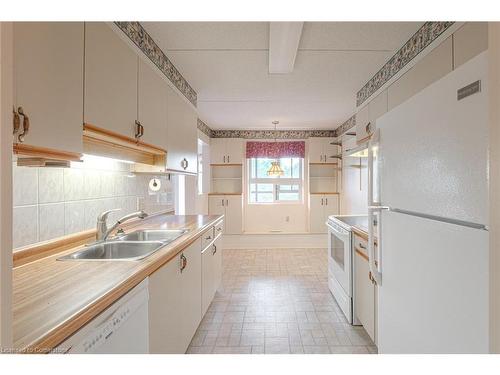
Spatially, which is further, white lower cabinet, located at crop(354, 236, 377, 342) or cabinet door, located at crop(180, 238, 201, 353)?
white lower cabinet, located at crop(354, 236, 377, 342)

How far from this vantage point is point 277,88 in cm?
319

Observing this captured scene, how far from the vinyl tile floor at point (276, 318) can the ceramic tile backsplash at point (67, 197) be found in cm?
→ 122

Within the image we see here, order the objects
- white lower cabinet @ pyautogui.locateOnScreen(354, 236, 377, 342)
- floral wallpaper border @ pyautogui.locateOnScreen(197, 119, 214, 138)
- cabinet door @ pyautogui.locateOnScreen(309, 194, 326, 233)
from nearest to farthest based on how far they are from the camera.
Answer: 1. white lower cabinet @ pyautogui.locateOnScreen(354, 236, 377, 342)
2. floral wallpaper border @ pyautogui.locateOnScreen(197, 119, 214, 138)
3. cabinet door @ pyautogui.locateOnScreen(309, 194, 326, 233)

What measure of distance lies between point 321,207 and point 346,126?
158 centimetres

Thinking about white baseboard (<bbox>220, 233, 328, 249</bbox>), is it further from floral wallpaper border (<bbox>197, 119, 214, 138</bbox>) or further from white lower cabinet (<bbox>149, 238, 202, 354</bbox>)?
white lower cabinet (<bbox>149, 238, 202, 354</bbox>)

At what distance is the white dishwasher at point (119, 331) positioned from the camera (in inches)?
31.0

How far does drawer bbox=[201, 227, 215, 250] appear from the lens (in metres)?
2.35

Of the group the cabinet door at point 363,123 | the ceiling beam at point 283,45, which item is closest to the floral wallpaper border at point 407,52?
the cabinet door at point 363,123

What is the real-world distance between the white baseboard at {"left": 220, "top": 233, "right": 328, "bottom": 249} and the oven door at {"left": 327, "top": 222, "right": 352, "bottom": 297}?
7.95 feet

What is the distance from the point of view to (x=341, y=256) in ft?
8.74

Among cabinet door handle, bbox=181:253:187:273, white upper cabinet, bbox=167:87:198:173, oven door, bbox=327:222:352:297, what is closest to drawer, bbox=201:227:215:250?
cabinet door handle, bbox=181:253:187:273

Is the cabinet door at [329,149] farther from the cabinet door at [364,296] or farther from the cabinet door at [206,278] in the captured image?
the cabinet door at [206,278]

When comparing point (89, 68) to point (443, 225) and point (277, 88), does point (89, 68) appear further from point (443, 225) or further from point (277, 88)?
point (277, 88)
